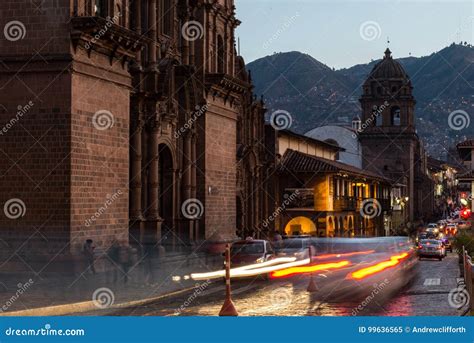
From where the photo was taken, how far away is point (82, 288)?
76.5 feet

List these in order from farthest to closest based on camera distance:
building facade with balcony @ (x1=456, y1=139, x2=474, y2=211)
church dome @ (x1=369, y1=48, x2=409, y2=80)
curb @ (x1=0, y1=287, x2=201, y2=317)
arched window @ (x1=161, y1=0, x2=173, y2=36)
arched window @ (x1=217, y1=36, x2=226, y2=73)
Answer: church dome @ (x1=369, y1=48, x2=409, y2=80) → building facade with balcony @ (x1=456, y1=139, x2=474, y2=211) → arched window @ (x1=217, y1=36, x2=226, y2=73) → arched window @ (x1=161, y1=0, x2=173, y2=36) → curb @ (x1=0, y1=287, x2=201, y2=317)

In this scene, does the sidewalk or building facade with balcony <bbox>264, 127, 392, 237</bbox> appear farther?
building facade with balcony <bbox>264, 127, 392, 237</bbox>

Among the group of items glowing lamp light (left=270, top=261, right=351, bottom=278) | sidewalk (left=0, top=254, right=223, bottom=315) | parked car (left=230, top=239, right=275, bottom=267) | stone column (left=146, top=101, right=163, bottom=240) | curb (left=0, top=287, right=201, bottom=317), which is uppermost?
stone column (left=146, top=101, right=163, bottom=240)

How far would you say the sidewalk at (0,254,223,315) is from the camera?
19609 mm

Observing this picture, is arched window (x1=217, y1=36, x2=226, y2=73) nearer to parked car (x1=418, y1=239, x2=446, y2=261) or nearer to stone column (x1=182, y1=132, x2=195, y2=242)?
stone column (x1=182, y1=132, x2=195, y2=242)

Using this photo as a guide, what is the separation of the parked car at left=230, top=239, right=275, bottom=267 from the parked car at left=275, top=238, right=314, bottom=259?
4.15 feet

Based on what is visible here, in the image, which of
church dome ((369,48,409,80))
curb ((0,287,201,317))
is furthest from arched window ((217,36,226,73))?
church dome ((369,48,409,80))

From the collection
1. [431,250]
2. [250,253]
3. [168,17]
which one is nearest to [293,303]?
[250,253]

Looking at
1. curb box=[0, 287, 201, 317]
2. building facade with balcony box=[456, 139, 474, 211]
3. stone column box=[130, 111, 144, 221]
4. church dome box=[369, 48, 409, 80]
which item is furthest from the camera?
church dome box=[369, 48, 409, 80]

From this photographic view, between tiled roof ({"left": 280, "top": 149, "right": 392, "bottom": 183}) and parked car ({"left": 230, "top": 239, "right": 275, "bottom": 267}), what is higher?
tiled roof ({"left": 280, "top": 149, "right": 392, "bottom": 183})

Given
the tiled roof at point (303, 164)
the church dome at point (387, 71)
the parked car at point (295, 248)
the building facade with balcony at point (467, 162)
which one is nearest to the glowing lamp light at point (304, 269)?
the parked car at point (295, 248)

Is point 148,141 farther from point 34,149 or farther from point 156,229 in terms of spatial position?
point 34,149

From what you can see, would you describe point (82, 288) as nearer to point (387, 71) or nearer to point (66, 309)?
point (66, 309)

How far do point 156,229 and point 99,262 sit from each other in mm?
6660
